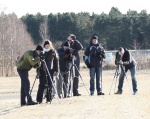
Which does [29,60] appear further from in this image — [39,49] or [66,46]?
[66,46]

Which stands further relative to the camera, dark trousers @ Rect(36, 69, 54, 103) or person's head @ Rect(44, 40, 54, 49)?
dark trousers @ Rect(36, 69, 54, 103)

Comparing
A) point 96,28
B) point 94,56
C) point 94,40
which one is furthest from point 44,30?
point 94,40

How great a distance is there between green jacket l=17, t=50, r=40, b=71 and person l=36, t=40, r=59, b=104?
0.36 meters

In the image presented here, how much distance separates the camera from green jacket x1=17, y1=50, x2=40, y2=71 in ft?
→ 47.5

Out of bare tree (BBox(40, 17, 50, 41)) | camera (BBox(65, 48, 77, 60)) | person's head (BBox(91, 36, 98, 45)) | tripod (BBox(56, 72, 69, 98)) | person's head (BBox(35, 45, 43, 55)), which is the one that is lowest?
tripod (BBox(56, 72, 69, 98))

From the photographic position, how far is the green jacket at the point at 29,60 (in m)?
14.5

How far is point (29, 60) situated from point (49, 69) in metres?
0.72

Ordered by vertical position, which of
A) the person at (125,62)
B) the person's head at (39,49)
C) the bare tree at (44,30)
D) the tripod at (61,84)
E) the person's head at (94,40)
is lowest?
the tripod at (61,84)

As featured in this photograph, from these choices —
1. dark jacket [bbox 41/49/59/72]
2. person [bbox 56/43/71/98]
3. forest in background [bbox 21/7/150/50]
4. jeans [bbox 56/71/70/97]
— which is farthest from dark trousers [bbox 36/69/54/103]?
forest in background [bbox 21/7/150/50]

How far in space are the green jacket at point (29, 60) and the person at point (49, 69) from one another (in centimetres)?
36

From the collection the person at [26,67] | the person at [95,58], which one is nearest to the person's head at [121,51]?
the person at [95,58]

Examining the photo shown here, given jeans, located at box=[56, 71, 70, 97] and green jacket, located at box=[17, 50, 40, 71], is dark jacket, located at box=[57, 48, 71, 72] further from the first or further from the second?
green jacket, located at box=[17, 50, 40, 71]

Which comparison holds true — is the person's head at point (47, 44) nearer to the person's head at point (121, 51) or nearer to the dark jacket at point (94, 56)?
the dark jacket at point (94, 56)

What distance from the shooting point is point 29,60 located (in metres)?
14.6
